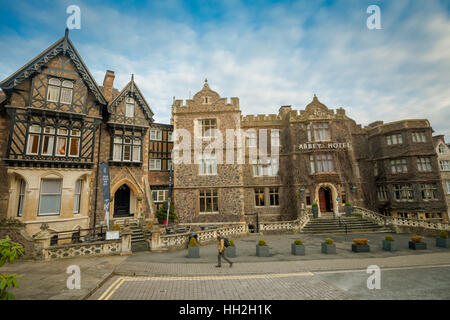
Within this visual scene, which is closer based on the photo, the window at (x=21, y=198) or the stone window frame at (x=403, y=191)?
the window at (x=21, y=198)

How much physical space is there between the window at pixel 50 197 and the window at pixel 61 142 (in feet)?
6.84

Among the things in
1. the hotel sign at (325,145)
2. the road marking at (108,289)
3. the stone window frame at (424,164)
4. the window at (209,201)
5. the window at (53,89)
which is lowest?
the road marking at (108,289)

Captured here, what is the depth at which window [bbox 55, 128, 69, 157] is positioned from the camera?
15.0 metres

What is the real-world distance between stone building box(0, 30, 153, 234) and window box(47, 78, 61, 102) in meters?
0.06

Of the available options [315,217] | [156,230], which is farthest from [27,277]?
[315,217]

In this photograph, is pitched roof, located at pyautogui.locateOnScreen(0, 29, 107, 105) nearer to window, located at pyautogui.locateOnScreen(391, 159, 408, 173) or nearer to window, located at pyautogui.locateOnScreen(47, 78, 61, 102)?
window, located at pyautogui.locateOnScreen(47, 78, 61, 102)

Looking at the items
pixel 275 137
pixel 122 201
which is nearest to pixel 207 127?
pixel 275 137

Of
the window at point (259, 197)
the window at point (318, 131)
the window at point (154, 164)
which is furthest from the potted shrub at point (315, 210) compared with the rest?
the window at point (154, 164)

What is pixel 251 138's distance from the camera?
2412 centimetres

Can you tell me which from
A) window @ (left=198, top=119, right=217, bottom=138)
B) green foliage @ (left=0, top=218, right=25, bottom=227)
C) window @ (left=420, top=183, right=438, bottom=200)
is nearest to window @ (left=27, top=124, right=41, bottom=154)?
green foliage @ (left=0, top=218, right=25, bottom=227)

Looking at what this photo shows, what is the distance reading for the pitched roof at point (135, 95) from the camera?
17.6m

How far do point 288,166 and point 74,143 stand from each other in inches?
816

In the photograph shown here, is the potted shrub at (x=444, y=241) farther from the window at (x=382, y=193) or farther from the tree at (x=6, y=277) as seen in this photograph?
the tree at (x=6, y=277)

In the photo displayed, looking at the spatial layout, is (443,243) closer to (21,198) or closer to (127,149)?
(127,149)
